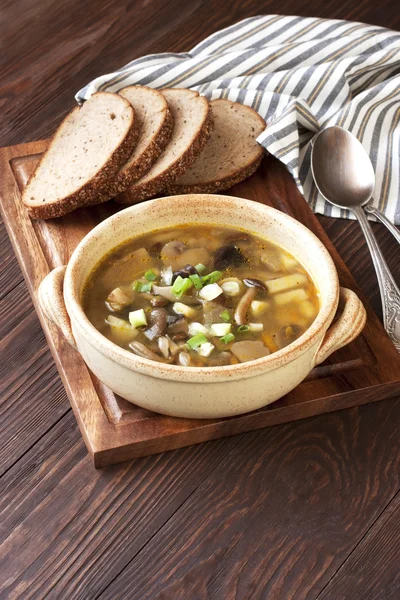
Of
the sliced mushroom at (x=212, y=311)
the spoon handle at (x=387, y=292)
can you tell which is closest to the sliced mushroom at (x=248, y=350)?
the sliced mushroom at (x=212, y=311)

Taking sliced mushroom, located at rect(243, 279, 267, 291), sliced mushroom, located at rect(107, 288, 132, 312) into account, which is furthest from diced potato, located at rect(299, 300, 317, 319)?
sliced mushroom, located at rect(107, 288, 132, 312)

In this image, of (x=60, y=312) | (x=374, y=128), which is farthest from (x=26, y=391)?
(x=374, y=128)

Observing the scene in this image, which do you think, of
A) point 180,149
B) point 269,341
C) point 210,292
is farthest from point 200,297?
point 180,149

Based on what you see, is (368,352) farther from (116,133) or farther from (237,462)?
(116,133)

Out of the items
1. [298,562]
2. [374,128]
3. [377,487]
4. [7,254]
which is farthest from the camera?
[374,128]

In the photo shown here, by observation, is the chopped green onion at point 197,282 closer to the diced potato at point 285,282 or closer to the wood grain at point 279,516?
the diced potato at point 285,282

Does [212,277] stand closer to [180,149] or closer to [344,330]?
[344,330]
